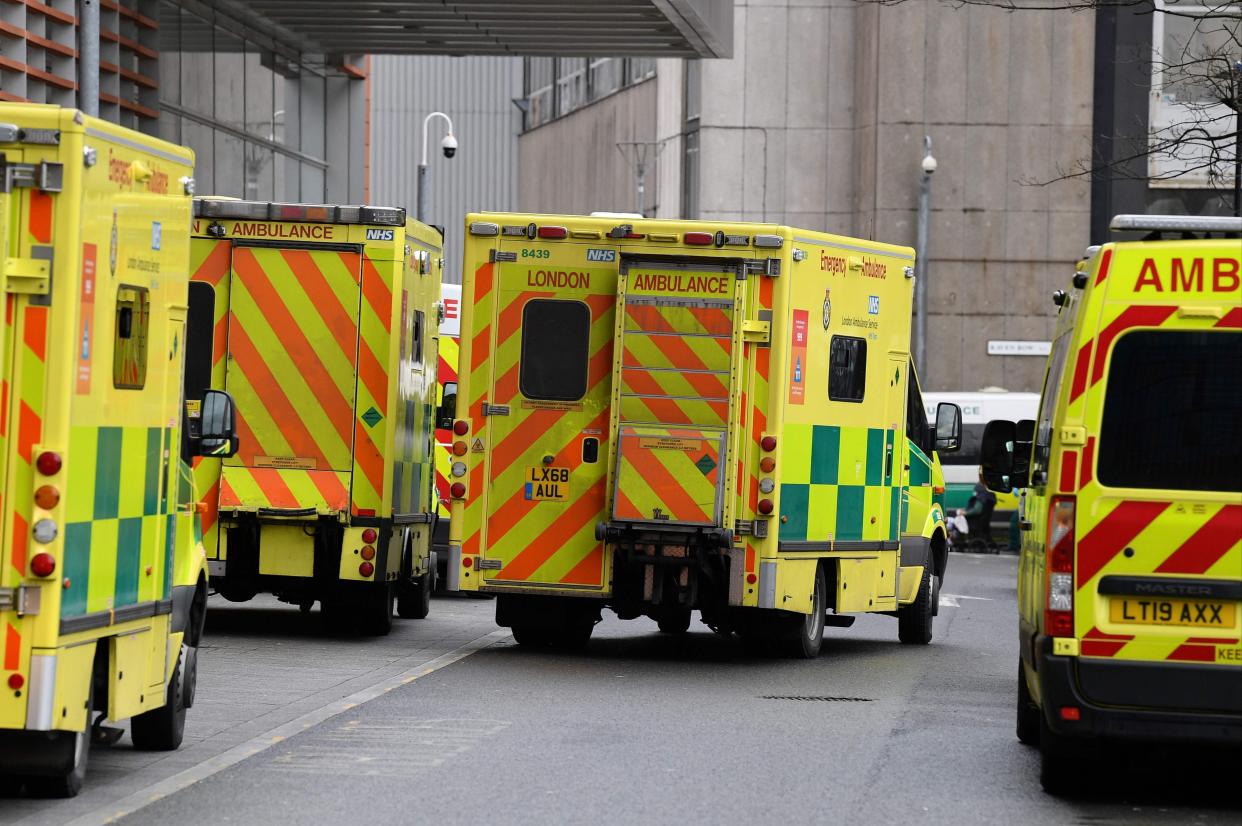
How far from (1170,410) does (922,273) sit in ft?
123

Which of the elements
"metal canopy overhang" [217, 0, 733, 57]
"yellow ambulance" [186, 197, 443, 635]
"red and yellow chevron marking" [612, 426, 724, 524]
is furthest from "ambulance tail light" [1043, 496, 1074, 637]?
"metal canopy overhang" [217, 0, 733, 57]

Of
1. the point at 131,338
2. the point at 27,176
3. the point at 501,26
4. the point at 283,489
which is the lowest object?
the point at 283,489

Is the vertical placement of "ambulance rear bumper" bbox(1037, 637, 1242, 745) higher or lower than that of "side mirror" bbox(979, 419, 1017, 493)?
lower

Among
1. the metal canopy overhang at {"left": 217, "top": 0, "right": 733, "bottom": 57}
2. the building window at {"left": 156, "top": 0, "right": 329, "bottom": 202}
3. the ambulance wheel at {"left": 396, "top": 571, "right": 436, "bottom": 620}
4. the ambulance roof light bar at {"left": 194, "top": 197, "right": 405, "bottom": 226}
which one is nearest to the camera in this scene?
the ambulance roof light bar at {"left": 194, "top": 197, "right": 405, "bottom": 226}

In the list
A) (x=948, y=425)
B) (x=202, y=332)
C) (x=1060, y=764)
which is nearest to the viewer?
(x=1060, y=764)

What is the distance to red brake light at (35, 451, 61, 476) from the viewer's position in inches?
316

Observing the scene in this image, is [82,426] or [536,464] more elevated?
[82,426]

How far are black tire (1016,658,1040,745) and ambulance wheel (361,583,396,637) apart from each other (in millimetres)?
6380

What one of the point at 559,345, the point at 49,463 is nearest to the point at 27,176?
the point at 49,463

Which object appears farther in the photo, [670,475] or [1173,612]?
[670,475]

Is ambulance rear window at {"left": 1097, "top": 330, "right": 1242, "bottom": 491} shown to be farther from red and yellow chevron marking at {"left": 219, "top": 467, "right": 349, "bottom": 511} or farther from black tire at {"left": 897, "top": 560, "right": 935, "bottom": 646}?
black tire at {"left": 897, "top": 560, "right": 935, "bottom": 646}

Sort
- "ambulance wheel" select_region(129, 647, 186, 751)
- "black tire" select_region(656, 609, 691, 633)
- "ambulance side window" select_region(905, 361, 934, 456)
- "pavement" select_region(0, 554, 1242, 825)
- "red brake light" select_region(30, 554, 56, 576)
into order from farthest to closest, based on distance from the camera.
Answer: "ambulance side window" select_region(905, 361, 934, 456) → "black tire" select_region(656, 609, 691, 633) → "ambulance wheel" select_region(129, 647, 186, 751) → "pavement" select_region(0, 554, 1242, 825) → "red brake light" select_region(30, 554, 56, 576)

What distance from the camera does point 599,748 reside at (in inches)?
422

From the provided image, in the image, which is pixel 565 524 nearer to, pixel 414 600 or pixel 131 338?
pixel 414 600
